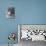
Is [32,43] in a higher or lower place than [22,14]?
lower

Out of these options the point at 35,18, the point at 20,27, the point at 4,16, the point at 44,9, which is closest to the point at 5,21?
the point at 4,16

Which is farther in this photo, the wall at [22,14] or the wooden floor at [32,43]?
the wall at [22,14]

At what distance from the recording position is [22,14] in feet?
10.9

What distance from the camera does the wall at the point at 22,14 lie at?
10.8 ft

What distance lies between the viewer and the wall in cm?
330

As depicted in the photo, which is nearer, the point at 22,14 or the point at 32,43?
the point at 32,43

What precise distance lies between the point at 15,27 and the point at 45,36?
75cm

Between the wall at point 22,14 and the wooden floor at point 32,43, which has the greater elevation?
the wall at point 22,14

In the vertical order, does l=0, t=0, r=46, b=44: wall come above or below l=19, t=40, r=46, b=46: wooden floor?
above

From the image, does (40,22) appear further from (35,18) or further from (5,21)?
(5,21)

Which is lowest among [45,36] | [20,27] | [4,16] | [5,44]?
[5,44]

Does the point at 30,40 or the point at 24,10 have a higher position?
the point at 24,10

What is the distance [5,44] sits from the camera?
3250mm

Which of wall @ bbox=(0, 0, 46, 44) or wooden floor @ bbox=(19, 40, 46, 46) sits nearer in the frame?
wooden floor @ bbox=(19, 40, 46, 46)
